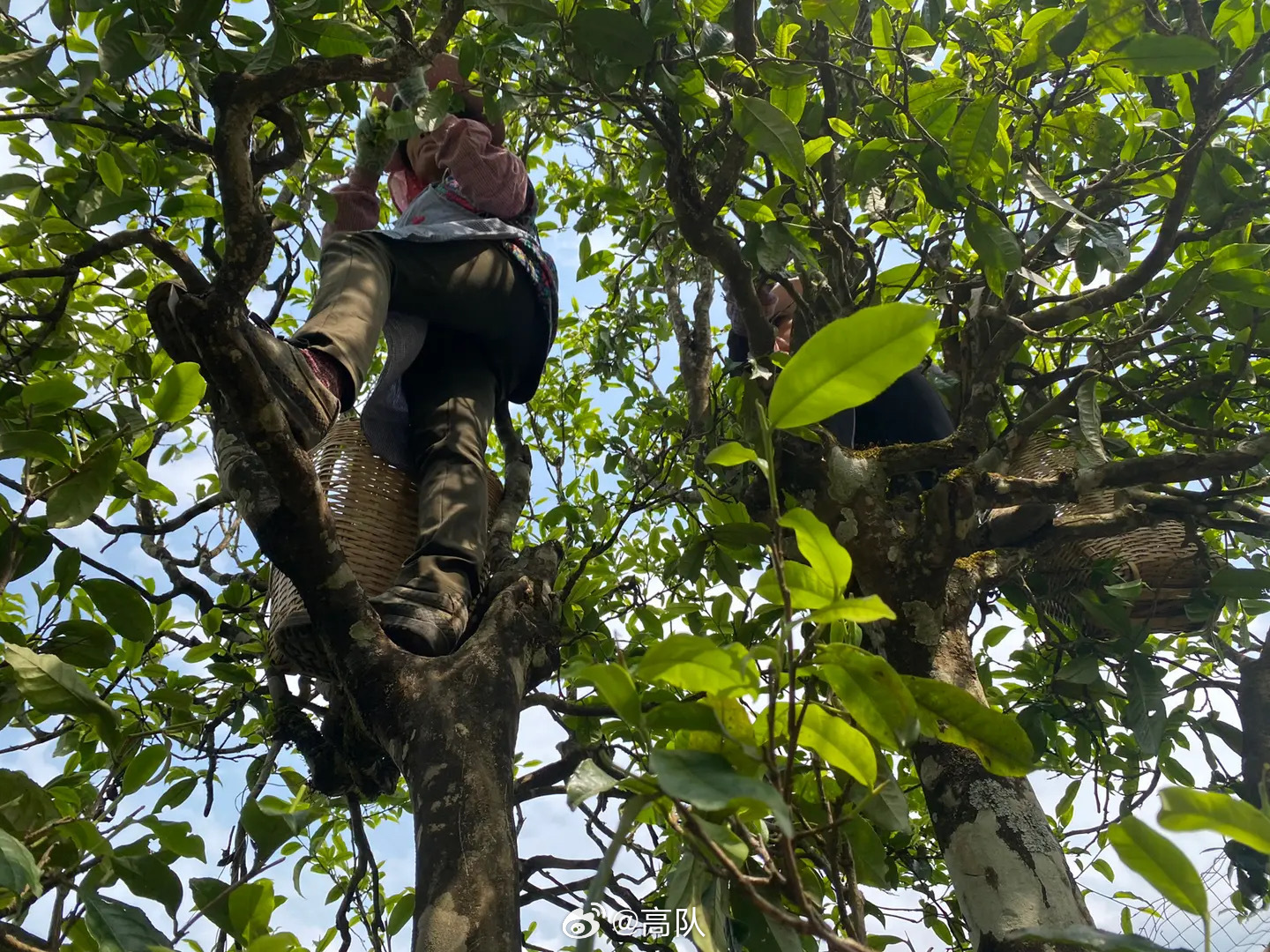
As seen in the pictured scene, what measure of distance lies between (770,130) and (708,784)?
1.43m

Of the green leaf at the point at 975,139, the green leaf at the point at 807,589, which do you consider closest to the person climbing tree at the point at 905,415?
the green leaf at the point at 975,139

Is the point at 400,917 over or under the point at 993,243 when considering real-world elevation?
under

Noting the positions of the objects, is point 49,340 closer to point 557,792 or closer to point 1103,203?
point 557,792

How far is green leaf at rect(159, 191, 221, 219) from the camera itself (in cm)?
217

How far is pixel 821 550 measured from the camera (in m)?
0.81

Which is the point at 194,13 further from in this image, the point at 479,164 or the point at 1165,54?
the point at 1165,54

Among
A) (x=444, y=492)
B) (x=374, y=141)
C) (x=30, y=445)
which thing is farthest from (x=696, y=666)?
(x=374, y=141)

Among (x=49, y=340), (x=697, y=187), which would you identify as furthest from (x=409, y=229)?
(x=49, y=340)

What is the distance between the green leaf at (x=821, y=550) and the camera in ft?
2.64

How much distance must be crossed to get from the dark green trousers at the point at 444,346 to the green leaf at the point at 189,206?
0.32 meters

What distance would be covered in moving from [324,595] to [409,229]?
1.10 meters

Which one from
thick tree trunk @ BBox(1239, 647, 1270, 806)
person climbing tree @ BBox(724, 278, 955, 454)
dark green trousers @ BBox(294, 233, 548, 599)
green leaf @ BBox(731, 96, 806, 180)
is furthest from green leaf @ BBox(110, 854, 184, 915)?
thick tree trunk @ BBox(1239, 647, 1270, 806)

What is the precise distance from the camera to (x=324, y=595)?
168 cm

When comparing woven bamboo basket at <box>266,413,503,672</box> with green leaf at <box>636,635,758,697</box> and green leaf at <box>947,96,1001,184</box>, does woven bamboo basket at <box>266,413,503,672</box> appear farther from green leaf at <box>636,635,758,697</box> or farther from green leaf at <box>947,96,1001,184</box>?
green leaf at <box>636,635,758,697</box>
